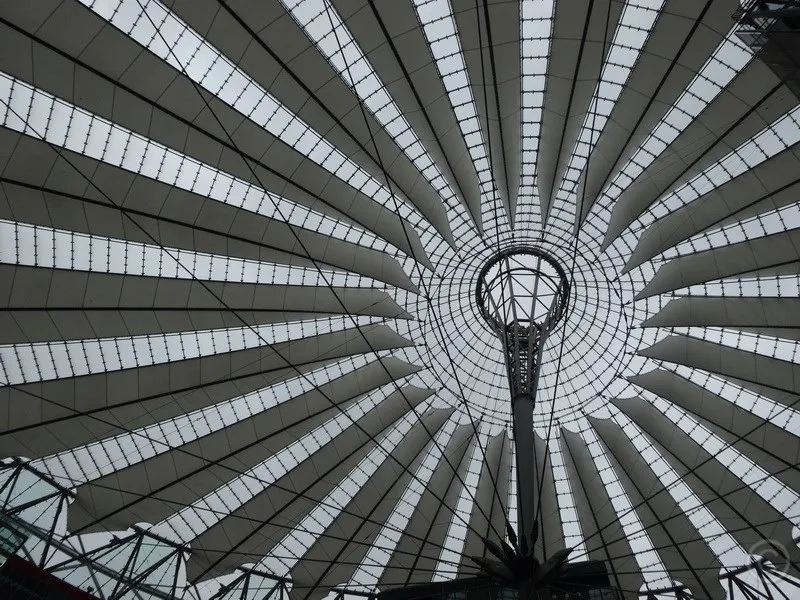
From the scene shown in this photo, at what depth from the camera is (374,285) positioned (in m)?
29.6

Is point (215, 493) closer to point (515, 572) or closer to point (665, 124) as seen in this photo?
point (515, 572)

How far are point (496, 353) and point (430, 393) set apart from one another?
5638 mm

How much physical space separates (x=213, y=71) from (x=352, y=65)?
3.90 metres

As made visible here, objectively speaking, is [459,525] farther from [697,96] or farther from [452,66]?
[697,96]

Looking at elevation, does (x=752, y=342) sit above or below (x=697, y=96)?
below

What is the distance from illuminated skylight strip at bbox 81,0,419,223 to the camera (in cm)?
1828

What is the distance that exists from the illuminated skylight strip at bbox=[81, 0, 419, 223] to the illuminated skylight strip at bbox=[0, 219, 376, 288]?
408 cm

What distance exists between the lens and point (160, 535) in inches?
1103

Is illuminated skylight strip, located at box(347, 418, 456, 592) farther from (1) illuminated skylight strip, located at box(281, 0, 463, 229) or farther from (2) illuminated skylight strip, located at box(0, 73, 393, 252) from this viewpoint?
(1) illuminated skylight strip, located at box(281, 0, 463, 229)

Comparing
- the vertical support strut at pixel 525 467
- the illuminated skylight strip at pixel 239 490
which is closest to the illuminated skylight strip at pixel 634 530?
the vertical support strut at pixel 525 467

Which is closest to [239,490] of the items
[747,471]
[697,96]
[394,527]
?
[394,527]

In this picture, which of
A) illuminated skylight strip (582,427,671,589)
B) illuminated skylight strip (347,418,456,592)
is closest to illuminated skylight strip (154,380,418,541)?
illuminated skylight strip (347,418,456,592)

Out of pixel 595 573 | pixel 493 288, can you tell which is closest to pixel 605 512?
pixel 595 573

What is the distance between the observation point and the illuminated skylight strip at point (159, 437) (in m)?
25.8
